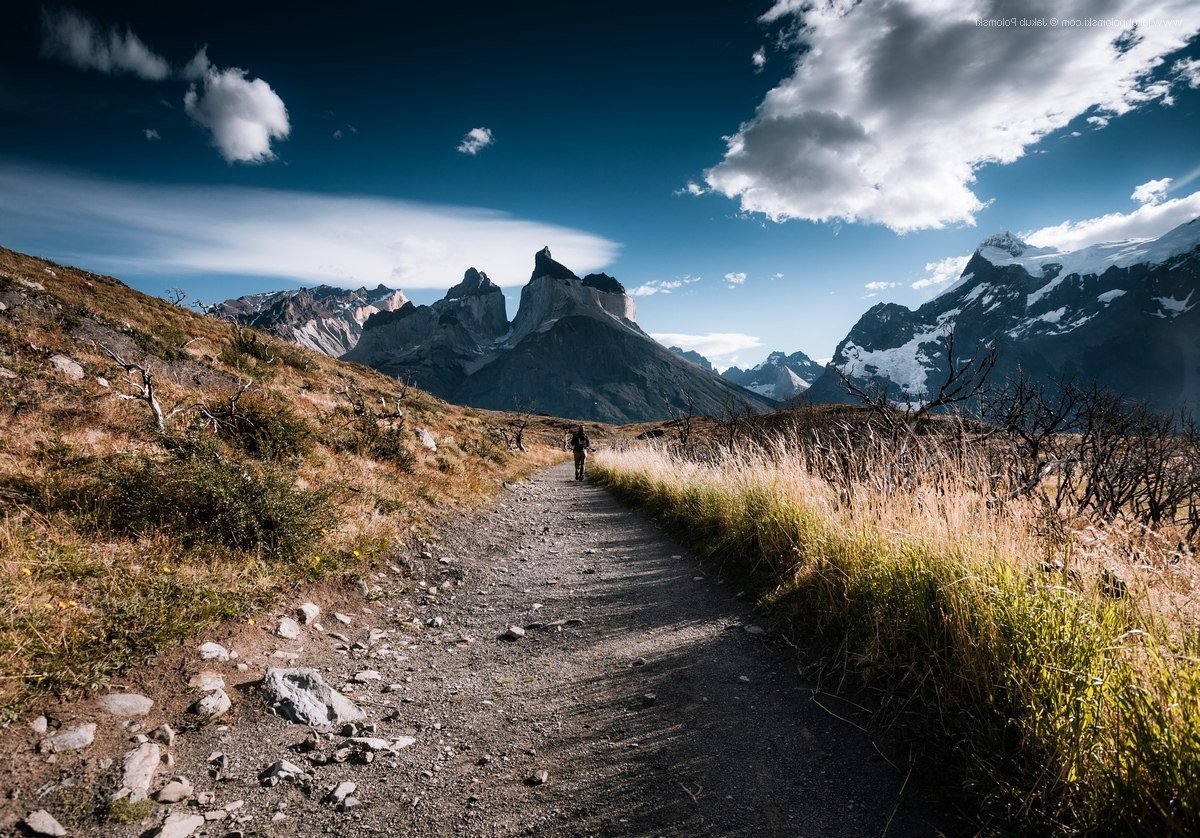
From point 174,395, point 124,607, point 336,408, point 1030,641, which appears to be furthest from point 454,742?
point 336,408

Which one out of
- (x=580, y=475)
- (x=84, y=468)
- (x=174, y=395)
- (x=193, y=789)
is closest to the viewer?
(x=193, y=789)

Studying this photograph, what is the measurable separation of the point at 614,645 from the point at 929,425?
805 centimetres

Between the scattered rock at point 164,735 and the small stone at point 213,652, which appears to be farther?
the small stone at point 213,652

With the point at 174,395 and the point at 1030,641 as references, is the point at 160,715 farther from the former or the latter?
the point at 174,395

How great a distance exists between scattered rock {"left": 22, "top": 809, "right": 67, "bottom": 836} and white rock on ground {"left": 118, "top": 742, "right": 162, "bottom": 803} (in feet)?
0.92

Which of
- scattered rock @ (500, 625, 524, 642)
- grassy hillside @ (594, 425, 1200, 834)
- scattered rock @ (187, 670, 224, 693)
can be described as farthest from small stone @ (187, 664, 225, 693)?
grassy hillside @ (594, 425, 1200, 834)

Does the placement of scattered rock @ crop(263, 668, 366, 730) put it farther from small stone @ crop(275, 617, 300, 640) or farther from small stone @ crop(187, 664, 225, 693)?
small stone @ crop(275, 617, 300, 640)

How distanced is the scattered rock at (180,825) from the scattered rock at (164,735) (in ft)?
2.36


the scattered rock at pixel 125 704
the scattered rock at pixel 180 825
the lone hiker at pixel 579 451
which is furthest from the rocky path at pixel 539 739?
the lone hiker at pixel 579 451

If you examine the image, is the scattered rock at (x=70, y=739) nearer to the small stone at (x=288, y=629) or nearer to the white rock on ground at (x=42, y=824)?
the white rock on ground at (x=42, y=824)

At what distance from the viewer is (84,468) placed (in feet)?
18.1

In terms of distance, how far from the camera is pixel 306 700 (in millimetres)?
3752

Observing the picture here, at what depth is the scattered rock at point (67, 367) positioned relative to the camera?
8305 millimetres

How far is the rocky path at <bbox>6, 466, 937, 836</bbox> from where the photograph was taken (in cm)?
273
